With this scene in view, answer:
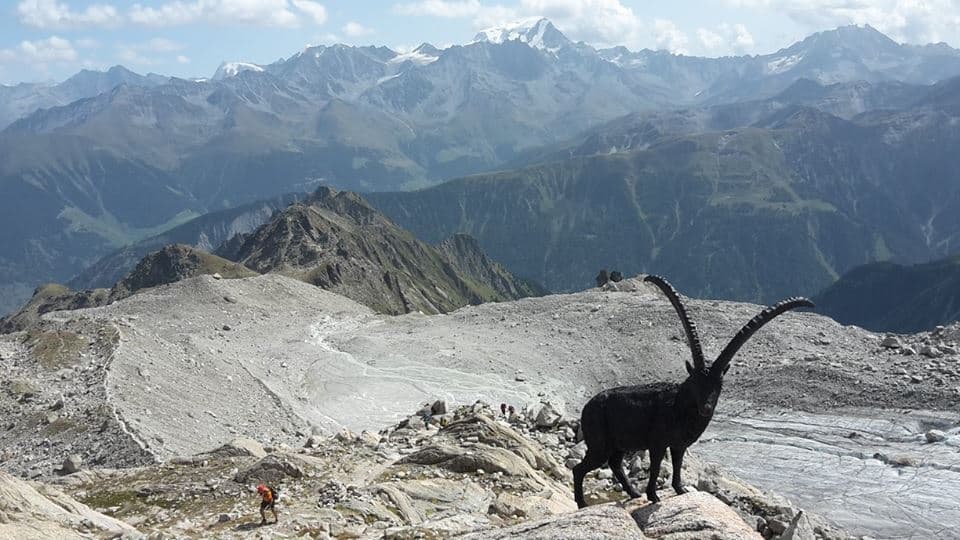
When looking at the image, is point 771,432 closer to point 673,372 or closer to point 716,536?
point 673,372

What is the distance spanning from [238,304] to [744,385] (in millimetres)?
48955

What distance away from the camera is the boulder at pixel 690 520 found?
13.1 m

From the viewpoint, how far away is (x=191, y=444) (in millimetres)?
39000

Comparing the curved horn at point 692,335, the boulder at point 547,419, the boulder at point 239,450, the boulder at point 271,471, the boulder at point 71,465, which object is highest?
the curved horn at point 692,335

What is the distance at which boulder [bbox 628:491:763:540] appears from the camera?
13.1 m

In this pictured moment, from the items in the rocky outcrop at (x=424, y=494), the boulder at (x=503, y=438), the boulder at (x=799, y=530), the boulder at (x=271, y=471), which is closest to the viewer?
the rocky outcrop at (x=424, y=494)

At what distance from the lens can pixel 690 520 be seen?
44.1 ft

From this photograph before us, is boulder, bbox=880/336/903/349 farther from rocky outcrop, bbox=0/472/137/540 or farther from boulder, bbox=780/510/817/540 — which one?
rocky outcrop, bbox=0/472/137/540

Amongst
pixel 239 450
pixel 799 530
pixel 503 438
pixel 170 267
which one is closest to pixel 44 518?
pixel 239 450

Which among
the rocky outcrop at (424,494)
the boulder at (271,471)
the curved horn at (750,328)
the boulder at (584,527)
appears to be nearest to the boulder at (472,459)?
the rocky outcrop at (424,494)

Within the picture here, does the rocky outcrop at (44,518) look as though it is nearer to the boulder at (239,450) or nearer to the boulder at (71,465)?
the boulder at (239,450)

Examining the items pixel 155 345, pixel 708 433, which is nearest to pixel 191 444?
pixel 155 345

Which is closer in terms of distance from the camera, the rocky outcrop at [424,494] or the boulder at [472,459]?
the rocky outcrop at [424,494]

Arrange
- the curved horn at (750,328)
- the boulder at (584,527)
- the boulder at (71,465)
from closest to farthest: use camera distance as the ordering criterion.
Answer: the boulder at (584,527), the curved horn at (750,328), the boulder at (71,465)
